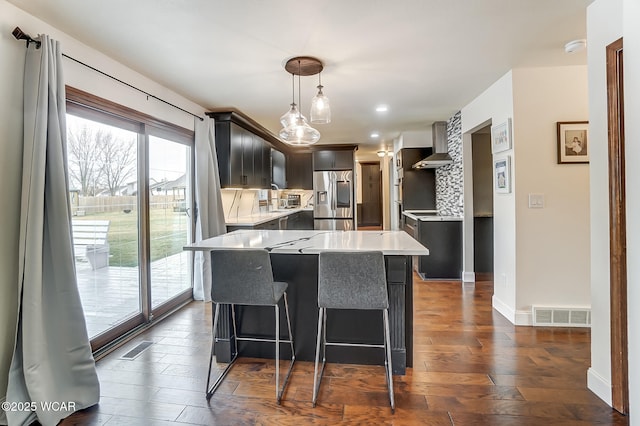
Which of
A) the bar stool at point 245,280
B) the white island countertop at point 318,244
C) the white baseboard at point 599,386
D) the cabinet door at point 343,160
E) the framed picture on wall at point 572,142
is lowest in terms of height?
the white baseboard at point 599,386

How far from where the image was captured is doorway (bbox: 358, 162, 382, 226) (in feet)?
36.3

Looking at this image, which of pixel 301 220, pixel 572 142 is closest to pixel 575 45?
pixel 572 142

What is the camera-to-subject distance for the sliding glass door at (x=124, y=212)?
8.60ft

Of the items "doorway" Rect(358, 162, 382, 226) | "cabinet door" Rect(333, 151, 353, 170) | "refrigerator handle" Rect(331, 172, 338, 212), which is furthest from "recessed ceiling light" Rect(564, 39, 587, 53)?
"doorway" Rect(358, 162, 382, 226)

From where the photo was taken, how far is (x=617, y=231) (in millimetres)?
1838

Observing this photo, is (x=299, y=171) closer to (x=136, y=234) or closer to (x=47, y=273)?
(x=136, y=234)

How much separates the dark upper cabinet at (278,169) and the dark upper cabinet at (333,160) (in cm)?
73

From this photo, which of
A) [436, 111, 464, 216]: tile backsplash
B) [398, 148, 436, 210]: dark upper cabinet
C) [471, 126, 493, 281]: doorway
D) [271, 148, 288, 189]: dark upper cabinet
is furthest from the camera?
[271, 148, 288, 189]: dark upper cabinet

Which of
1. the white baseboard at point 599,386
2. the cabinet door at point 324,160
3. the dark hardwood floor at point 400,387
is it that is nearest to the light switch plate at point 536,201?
the dark hardwood floor at point 400,387

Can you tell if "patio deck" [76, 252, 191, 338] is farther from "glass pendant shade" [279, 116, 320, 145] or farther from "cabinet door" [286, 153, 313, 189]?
"cabinet door" [286, 153, 313, 189]

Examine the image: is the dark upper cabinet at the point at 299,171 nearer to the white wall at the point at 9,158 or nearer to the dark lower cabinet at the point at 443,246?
the dark lower cabinet at the point at 443,246

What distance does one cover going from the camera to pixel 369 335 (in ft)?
7.91

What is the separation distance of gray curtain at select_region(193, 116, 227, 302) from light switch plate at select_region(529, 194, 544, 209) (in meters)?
3.35

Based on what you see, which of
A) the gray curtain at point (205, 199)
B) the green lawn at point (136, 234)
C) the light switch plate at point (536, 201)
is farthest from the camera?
the gray curtain at point (205, 199)
